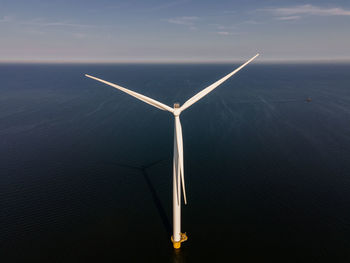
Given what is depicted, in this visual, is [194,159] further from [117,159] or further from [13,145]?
[13,145]

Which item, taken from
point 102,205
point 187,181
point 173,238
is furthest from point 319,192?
point 102,205

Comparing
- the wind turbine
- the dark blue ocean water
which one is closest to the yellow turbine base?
the wind turbine

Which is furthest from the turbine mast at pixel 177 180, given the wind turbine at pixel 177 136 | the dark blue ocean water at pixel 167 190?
the dark blue ocean water at pixel 167 190

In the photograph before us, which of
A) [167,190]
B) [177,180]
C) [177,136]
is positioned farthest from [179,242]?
[177,136]

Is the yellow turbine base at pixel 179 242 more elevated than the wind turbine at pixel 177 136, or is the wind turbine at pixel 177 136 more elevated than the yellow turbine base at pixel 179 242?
the wind turbine at pixel 177 136

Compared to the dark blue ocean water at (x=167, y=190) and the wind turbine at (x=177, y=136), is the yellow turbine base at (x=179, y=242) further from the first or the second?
the dark blue ocean water at (x=167, y=190)

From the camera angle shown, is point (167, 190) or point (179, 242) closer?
point (179, 242)

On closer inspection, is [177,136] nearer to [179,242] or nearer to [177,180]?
[177,180]

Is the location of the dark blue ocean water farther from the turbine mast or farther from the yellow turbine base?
the turbine mast
